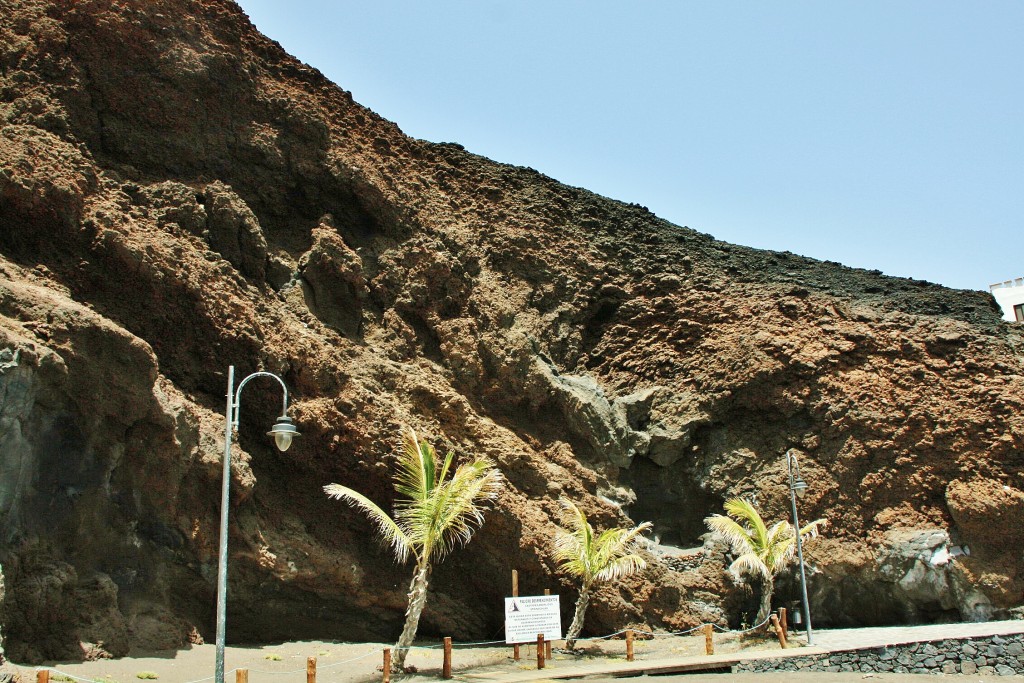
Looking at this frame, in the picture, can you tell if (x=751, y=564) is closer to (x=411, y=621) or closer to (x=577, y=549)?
(x=577, y=549)

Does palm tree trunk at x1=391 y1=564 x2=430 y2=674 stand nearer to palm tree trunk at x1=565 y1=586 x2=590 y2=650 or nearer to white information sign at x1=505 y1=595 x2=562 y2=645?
white information sign at x1=505 y1=595 x2=562 y2=645

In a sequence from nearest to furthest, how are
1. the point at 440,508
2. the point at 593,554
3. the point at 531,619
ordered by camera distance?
the point at 440,508 → the point at 531,619 → the point at 593,554

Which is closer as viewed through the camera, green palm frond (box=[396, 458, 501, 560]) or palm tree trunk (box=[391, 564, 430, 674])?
palm tree trunk (box=[391, 564, 430, 674])

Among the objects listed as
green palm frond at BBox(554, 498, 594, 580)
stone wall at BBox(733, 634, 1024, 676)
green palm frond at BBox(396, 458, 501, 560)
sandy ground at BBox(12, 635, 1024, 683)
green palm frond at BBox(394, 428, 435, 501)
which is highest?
green palm frond at BBox(394, 428, 435, 501)

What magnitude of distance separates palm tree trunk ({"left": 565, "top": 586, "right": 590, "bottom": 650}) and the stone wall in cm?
337

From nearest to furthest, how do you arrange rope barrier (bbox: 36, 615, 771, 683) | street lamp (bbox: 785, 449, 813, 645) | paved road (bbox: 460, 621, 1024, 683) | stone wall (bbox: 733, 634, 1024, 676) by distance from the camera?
1. rope barrier (bbox: 36, 615, 771, 683)
2. paved road (bbox: 460, 621, 1024, 683)
3. stone wall (bbox: 733, 634, 1024, 676)
4. street lamp (bbox: 785, 449, 813, 645)

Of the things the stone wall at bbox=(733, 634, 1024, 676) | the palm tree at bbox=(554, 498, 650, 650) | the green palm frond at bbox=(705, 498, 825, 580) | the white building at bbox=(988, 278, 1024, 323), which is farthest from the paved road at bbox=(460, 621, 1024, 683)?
the white building at bbox=(988, 278, 1024, 323)

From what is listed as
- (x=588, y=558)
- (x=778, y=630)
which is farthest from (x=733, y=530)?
(x=588, y=558)

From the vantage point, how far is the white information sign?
16828mm

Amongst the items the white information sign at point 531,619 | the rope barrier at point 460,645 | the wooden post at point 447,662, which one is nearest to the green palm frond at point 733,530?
the rope barrier at point 460,645

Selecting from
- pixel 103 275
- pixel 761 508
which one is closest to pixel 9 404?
pixel 103 275

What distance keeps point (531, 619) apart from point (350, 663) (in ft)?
11.5

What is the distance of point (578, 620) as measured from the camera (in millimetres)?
18594

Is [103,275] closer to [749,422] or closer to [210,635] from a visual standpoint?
[210,635]
